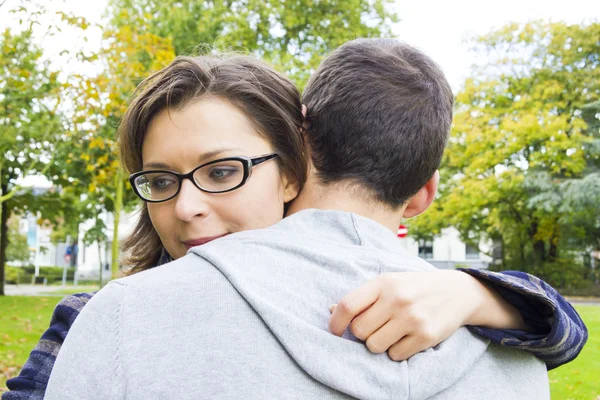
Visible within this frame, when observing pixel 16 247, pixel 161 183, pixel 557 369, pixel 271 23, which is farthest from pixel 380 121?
pixel 16 247

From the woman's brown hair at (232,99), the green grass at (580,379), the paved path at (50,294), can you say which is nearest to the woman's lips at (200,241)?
the woman's brown hair at (232,99)

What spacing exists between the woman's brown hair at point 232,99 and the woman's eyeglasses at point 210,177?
0.23 ft

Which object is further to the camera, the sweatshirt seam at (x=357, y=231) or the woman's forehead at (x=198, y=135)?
the woman's forehead at (x=198, y=135)

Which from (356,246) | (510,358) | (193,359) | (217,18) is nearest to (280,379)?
(193,359)

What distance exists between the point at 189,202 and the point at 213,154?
5.4 inches

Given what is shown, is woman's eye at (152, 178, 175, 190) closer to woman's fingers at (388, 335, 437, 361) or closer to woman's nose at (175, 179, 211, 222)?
woman's nose at (175, 179, 211, 222)

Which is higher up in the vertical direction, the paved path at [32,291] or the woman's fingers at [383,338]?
the woman's fingers at [383,338]

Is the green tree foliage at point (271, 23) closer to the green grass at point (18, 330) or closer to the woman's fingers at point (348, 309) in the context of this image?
the green grass at point (18, 330)

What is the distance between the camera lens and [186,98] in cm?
156

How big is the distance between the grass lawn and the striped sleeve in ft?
18.7

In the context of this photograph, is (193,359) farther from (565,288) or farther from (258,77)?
(565,288)

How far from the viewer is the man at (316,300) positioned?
1.04 meters

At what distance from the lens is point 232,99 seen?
162 cm

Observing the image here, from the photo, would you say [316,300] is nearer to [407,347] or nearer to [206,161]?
[407,347]
